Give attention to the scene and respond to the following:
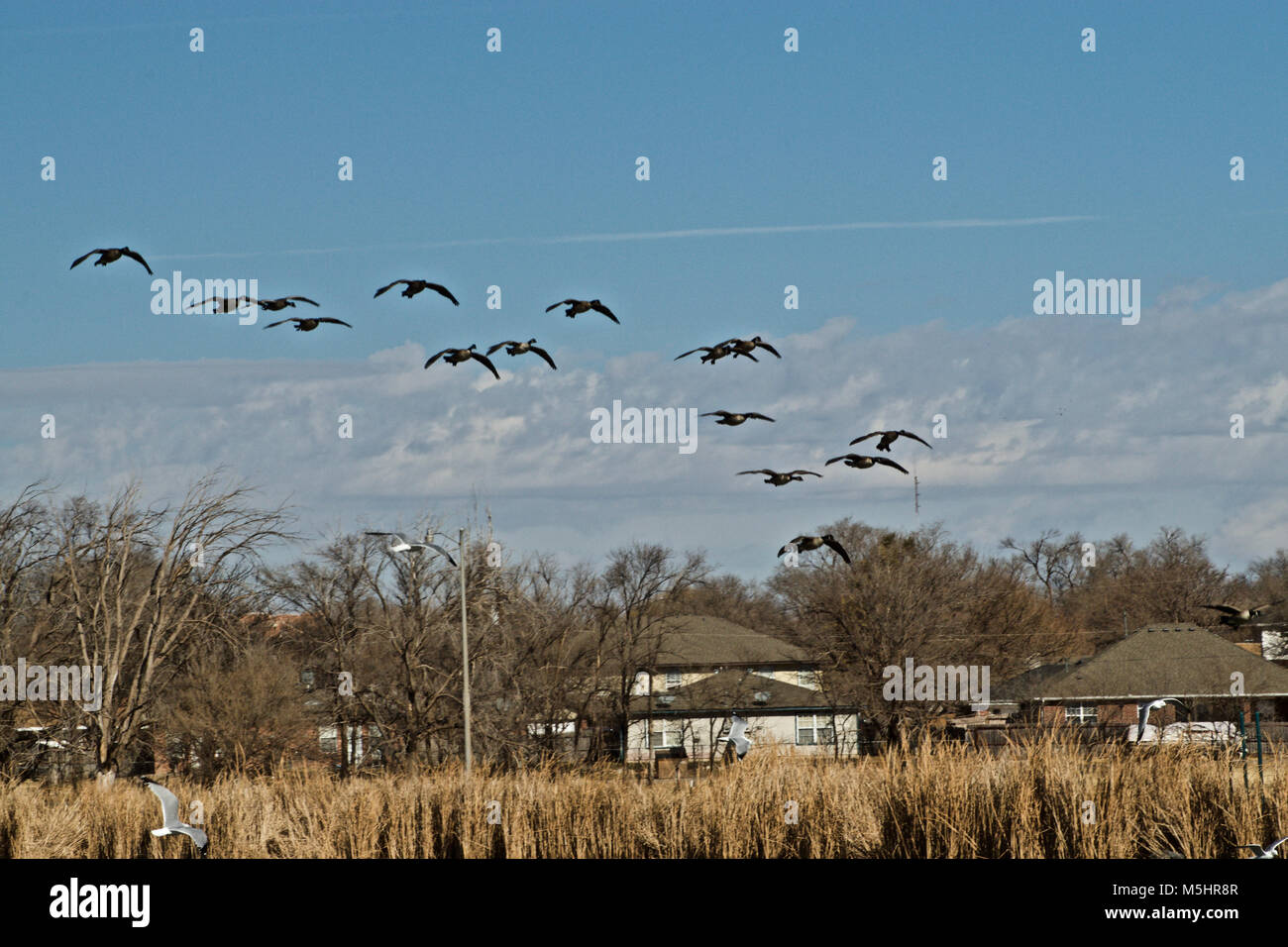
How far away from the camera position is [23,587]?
54.4m

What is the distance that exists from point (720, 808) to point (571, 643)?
44.1 metres

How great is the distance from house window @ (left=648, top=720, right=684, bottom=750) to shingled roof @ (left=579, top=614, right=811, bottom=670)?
3414 mm

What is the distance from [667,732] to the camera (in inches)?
2660

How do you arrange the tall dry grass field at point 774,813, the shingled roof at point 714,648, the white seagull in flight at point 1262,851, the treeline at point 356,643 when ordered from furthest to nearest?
the shingled roof at point 714,648 < the treeline at point 356,643 < the tall dry grass field at point 774,813 < the white seagull in flight at point 1262,851

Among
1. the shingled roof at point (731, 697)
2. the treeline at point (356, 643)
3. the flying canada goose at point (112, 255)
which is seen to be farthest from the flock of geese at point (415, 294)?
the shingled roof at point (731, 697)

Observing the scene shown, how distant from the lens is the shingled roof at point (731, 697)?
219 ft

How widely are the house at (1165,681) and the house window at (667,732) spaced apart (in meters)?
14.9

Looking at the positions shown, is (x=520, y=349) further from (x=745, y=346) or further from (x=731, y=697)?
(x=731, y=697)

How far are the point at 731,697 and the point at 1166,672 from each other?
62.8 feet

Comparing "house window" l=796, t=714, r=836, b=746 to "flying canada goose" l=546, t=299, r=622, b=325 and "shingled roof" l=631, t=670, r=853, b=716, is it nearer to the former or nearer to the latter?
"shingled roof" l=631, t=670, r=853, b=716

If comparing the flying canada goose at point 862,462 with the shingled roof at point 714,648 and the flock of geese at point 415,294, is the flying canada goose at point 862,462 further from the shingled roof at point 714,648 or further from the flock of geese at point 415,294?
the shingled roof at point 714,648

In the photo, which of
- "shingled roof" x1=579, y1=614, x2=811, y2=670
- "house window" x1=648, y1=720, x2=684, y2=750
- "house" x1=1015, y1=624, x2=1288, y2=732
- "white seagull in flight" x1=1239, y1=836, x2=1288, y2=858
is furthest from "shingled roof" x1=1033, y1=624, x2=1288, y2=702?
"white seagull in flight" x1=1239, y1=836, x2=1288, y2=858
